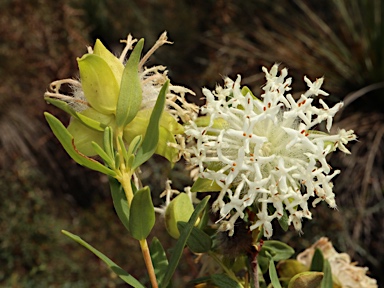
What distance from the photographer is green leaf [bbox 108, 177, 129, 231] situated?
1.44 ft

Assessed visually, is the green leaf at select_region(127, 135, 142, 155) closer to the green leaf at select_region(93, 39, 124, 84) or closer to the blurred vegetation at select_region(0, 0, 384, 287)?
the green leaf at select_region(93, 39, 124, 84)

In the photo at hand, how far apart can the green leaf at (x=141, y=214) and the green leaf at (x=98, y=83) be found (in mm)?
63

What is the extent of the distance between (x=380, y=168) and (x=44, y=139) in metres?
1.20

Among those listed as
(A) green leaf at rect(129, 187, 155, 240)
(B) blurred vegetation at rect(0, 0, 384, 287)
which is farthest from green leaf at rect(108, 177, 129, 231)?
(B) blurred vegetation at rect(0, 0, 384, 287)

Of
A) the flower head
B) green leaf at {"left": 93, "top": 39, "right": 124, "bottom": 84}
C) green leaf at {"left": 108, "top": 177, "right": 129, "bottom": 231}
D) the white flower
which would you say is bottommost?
the white flower

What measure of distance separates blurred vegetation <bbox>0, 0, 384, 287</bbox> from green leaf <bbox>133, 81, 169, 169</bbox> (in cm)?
155

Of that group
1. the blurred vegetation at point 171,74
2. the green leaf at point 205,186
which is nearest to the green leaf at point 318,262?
the green leaf at point 205,186

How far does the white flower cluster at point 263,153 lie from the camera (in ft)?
1.32

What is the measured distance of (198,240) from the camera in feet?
1.54

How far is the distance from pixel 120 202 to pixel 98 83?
81 mm

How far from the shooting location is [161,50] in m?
2.65

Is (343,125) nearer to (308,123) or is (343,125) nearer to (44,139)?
(44,139)

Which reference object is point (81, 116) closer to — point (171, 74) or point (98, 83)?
point (98, 83)

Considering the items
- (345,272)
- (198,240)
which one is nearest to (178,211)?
(198,240)
